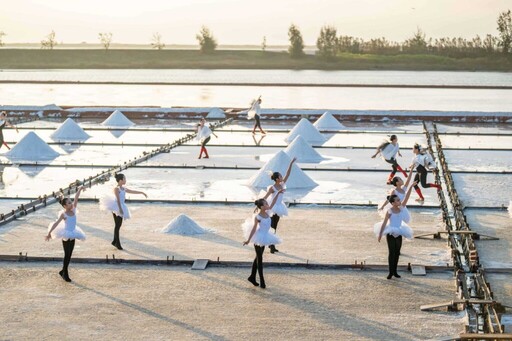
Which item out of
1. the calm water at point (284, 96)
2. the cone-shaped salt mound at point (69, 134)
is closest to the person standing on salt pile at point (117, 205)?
the cone-shaped salt mound at point (69, 134)

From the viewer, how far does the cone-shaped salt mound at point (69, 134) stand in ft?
99.6

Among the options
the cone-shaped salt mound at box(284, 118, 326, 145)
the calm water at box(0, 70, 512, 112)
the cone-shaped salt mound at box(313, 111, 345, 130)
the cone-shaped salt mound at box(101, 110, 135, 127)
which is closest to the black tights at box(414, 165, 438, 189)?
the cone-shaped salt mound at box(284, 118, 326, 145)

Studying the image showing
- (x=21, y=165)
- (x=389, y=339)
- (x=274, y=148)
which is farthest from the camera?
(x=274, y=148)

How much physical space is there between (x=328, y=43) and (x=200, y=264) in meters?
94.8

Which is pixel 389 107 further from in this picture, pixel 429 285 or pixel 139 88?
pixel 429 285

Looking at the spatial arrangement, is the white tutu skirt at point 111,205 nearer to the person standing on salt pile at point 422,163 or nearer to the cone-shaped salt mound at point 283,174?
the cone-shaped salt mound at point 283,174

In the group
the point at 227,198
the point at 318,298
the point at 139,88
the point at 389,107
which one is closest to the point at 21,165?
the point at 227,198

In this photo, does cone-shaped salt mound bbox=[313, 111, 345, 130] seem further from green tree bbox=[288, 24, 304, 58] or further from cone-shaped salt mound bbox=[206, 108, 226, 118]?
green tree bbox=[288, 24, 304, 58]

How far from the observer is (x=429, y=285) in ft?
39.9

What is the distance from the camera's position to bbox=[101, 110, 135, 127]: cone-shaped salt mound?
115 ft

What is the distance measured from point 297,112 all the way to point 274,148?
10757 mm

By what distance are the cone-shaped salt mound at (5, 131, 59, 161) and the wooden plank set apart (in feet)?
43.9

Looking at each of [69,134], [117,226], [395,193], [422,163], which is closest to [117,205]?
[117,226]

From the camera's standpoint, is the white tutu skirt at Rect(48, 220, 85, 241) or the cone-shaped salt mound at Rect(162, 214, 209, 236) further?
the cone-shaped salt mound at Rect(162, 214, 209, 236)
